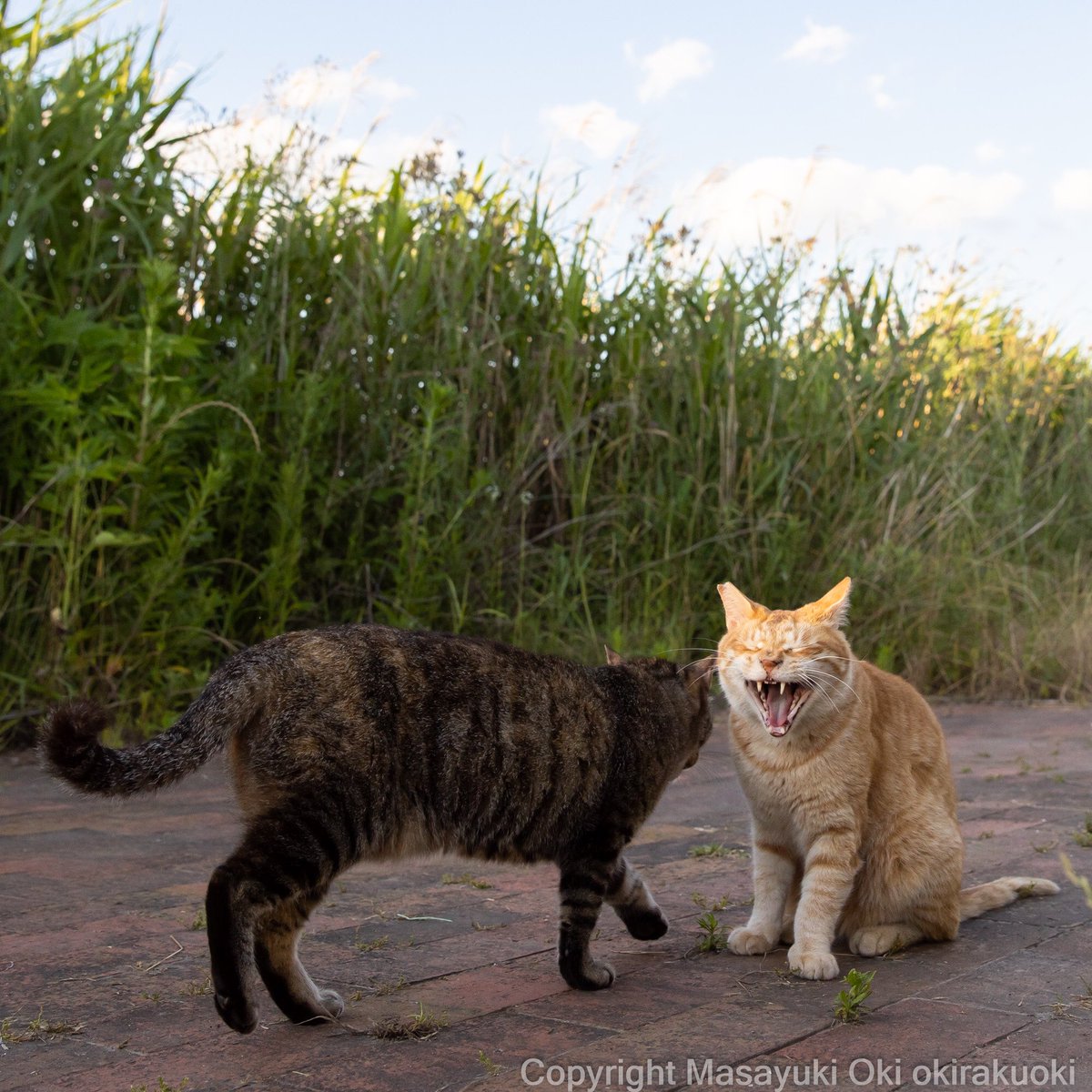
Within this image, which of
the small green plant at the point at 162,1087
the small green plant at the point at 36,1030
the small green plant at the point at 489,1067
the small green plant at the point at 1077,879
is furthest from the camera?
the small green plant at the point at 36,1030

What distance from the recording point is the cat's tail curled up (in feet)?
8.11

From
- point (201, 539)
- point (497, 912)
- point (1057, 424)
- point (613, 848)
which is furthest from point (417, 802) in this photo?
point (1057, 424)

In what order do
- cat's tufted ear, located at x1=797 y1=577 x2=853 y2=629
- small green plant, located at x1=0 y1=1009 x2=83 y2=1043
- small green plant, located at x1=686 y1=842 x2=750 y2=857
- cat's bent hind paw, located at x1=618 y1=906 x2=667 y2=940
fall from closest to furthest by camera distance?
small green plant, located at x1=0 y1=1009 x2=83 y2=1043 → cat's bent hind paw, located at x1=618 y1=906 x2=667 y2=940 → cat's tufted ear, located at x1=797 y1=577 x2=853 y2=629 → small green plant, located at x1=686 y1=842 x2=750 y2=857

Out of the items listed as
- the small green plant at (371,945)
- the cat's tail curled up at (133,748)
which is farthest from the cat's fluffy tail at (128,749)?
the small green plant at (371,945)

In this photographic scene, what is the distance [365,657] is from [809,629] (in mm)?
1176

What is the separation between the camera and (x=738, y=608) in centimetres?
357

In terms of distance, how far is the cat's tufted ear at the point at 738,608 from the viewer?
11.6ft

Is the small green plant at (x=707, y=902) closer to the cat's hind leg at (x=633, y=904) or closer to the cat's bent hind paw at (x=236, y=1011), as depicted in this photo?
the cat's hind leg at (x=633, y=904)

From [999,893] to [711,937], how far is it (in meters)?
0.87

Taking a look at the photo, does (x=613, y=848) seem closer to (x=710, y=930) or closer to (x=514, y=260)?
(x=710, y=930)

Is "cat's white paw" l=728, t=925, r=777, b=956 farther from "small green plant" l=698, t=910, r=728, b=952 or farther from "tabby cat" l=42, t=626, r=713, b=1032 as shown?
"tabby cat" l=42, t=626, r=713, b=1032

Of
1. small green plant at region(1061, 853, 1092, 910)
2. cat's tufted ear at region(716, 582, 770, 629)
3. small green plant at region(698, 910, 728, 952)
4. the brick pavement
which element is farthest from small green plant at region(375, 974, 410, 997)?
small green plant at region(1061, 853, 1092, 910)

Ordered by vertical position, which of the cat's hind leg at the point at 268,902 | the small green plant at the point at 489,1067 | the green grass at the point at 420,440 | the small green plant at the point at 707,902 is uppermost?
the green grass at the point at 420,440

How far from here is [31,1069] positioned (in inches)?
90.4
